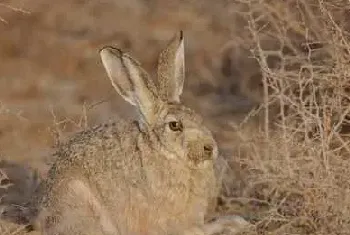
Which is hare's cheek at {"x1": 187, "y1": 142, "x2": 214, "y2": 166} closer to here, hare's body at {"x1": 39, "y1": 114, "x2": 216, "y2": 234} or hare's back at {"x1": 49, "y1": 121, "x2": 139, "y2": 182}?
hare's body at {"x1": 39, "y1": 114, "x2": 216, "y2": 234}

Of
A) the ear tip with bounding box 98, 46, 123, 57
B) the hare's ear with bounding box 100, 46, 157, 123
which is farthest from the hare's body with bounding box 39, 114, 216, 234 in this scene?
the ear tip with bounding box 98, 46, 123, 57

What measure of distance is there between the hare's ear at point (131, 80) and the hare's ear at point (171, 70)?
6cm

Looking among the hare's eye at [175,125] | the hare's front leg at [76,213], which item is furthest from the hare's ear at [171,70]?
the hare's front leg at [76,213]

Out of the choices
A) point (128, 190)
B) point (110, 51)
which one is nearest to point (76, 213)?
point (128, 190)

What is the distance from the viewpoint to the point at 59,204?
217 inches

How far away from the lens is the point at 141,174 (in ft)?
18.0

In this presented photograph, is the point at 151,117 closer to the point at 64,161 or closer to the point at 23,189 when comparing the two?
the point at 64,161

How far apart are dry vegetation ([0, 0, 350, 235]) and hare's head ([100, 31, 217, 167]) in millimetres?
382

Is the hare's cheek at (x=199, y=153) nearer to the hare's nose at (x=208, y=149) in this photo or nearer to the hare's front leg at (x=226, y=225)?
the hare's nose at (x=208, y=149)

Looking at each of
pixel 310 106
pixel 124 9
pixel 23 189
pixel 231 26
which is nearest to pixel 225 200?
pixel 310 106

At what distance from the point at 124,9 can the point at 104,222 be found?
14.9ft

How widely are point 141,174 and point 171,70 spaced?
0.41 m

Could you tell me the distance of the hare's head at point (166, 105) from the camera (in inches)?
210

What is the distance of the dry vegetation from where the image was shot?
18.9ft
